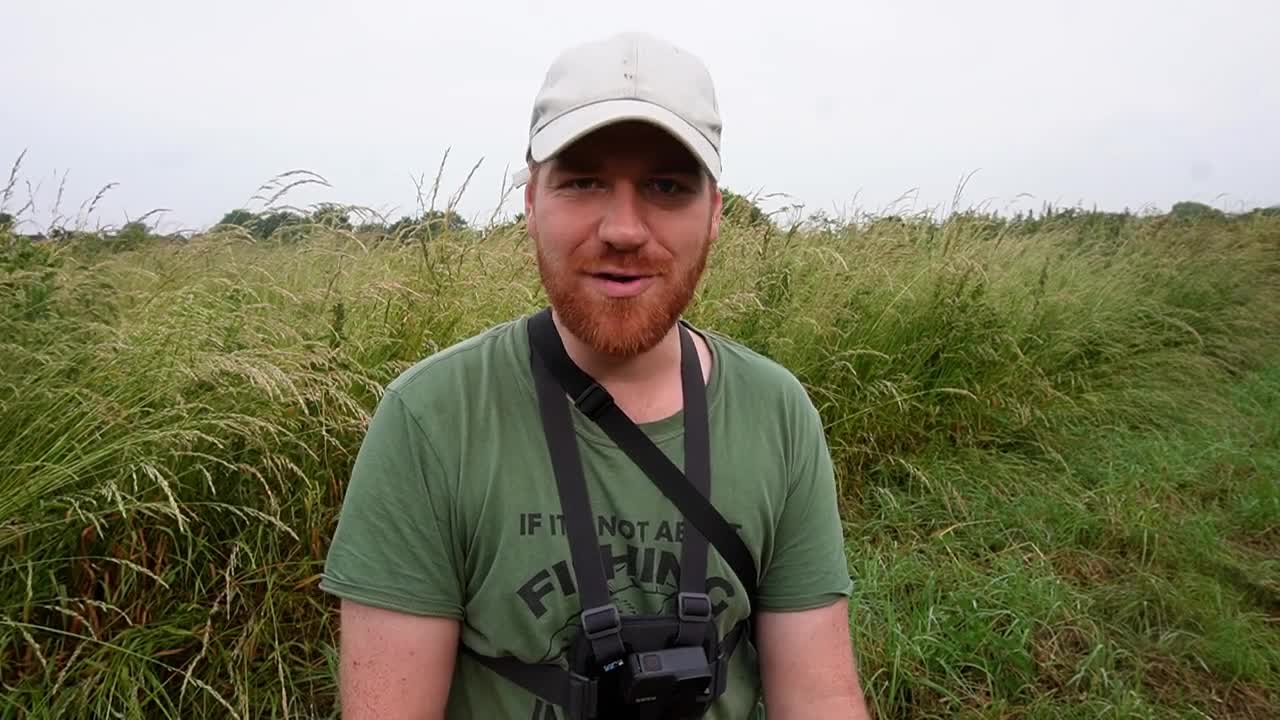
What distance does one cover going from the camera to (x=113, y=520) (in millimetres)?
1983

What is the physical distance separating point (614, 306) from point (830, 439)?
2750mm

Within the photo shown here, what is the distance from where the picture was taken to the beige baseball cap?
122 centimetres

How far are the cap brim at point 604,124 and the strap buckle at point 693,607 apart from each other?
65cm

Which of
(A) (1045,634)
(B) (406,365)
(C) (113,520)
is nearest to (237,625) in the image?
(C) (113,520)

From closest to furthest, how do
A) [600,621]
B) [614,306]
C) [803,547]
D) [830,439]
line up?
[600,621]
[614,306]
[803,547]
[830,439]

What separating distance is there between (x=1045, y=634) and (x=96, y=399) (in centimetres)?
293

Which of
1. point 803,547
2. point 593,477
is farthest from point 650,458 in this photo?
point 803,547

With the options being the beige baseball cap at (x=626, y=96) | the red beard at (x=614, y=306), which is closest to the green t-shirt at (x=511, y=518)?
the red beard at (x=614, y=306)

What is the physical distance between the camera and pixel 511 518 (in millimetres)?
1202

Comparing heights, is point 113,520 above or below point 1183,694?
above

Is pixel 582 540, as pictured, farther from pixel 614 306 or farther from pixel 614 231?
pixel 614 231

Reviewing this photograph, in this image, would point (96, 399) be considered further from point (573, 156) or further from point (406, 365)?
point (573, 156)

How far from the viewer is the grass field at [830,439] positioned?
6.46ft

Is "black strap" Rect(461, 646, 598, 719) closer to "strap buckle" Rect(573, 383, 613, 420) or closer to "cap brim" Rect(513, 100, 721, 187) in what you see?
"strap buckle" Rect(573, 383, 613, 420)
